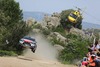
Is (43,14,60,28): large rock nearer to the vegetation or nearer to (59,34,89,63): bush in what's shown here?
the vegetation

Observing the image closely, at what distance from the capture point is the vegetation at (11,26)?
50.1m

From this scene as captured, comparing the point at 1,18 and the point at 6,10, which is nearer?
the point at 1,18

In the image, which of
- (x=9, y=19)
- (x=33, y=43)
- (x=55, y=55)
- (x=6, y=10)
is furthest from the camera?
(x=6, y=10)

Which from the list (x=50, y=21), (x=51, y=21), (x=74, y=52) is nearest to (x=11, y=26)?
(x=74, y=52)

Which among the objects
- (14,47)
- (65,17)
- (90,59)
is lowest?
(65,17)

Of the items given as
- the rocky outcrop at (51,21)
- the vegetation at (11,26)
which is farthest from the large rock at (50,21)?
the vegetation at (11,26)

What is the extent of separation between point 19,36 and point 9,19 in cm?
1473

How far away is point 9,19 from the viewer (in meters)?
65.9

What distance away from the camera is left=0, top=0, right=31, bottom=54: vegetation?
50062 mm

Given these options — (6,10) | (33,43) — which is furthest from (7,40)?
(6,10)

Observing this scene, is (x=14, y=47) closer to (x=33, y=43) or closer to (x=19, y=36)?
(x=19, y=36)

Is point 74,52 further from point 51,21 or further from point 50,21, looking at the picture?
point 51,21

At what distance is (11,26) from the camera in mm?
65438

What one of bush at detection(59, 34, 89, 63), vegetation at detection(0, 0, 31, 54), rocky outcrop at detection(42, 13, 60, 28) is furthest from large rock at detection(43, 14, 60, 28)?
bush at detection(59, 34, 89, 63)
